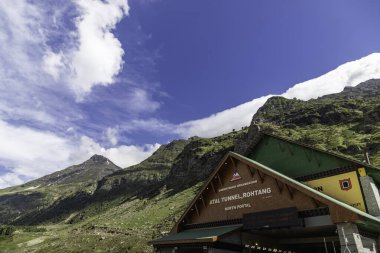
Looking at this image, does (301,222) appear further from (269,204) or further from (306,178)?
(306,178)

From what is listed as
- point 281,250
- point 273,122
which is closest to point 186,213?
point 281,250

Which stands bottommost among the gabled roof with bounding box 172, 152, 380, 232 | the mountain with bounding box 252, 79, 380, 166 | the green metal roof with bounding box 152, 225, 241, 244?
the green metal roof with bounding box 152, 225, 241, 244

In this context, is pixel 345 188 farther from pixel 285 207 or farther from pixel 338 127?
pixel 338 127

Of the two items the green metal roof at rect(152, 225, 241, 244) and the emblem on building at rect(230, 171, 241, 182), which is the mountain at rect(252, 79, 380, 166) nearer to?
the emblem on building at rect(230, 171, 241, 182)

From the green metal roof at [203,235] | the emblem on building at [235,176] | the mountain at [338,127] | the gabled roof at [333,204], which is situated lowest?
the green metal roof at [203,235]

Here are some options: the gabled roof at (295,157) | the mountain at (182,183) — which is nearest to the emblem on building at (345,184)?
the gabled roof at (295,157)

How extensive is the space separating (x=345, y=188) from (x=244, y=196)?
22.0 feet

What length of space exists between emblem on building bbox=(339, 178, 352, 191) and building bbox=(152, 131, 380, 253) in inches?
2.6

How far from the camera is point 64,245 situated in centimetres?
7325

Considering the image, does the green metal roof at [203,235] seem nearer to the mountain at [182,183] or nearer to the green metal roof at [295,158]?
the green metal roof at [295,158]

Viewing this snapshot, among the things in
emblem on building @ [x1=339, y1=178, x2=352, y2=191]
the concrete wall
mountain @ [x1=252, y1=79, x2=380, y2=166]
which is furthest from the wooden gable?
mountain @ [x1=252, y1=79, x2=380, y2=166]

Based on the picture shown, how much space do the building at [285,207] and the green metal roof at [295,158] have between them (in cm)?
7

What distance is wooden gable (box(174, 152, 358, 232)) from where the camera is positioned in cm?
2078

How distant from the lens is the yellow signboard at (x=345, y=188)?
75.6 feet
